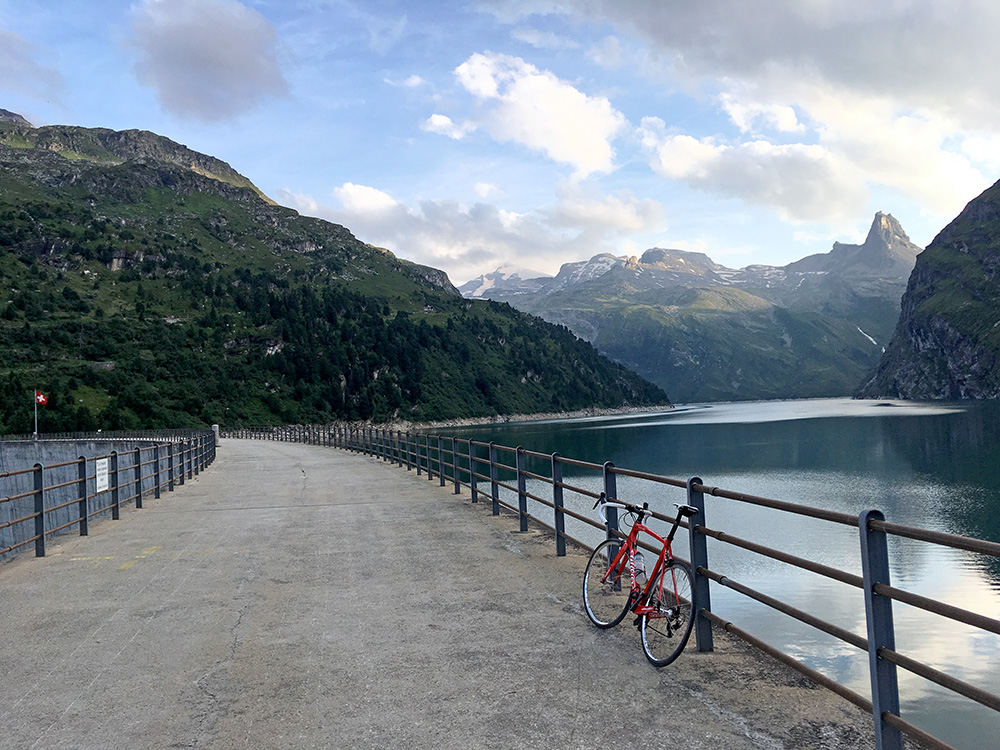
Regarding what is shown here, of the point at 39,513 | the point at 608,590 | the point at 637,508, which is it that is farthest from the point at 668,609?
the point at 39,513

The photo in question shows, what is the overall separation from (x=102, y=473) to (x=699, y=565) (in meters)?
14.5

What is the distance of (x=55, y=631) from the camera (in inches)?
305

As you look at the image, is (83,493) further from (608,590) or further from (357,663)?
(608,590)

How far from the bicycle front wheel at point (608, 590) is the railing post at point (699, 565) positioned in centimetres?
72

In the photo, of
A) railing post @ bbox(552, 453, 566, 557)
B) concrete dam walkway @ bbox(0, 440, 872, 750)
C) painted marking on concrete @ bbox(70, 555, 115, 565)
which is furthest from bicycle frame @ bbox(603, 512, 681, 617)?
painted marking on concrete @ bbox(70, 555, 115, 565)

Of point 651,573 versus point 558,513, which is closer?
point 651,573

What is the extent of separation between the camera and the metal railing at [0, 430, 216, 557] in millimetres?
12156

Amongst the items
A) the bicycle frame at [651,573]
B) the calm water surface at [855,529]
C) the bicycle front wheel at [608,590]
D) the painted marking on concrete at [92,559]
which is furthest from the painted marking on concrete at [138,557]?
the calm water surface at [855,529]

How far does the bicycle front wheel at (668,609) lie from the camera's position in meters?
6.40

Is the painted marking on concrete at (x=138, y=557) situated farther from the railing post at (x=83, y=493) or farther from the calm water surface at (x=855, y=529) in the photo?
the calm water surface at (x=855, y=529)

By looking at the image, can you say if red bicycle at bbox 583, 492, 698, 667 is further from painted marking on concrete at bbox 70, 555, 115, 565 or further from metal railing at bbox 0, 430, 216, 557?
painted marking on concrete at bbox 70, 555, 115, 565

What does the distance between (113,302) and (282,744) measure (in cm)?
19294

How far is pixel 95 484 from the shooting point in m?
23.2

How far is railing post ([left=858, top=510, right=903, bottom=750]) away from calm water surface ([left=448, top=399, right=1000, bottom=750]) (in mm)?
9421
